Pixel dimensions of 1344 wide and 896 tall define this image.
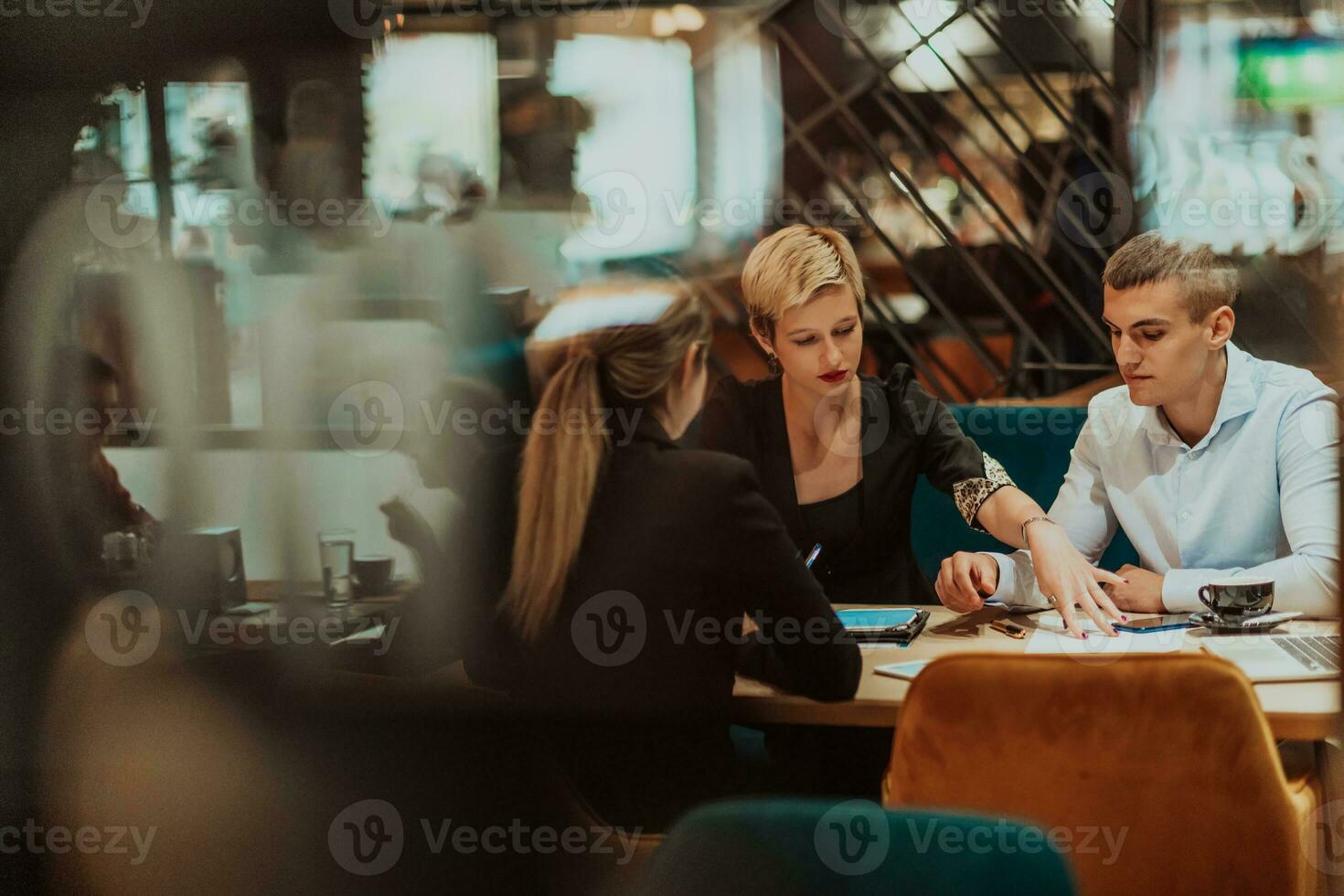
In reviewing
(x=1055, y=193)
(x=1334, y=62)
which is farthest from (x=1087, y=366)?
(x=1334, y=62)

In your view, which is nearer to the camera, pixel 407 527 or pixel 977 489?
pixel 977 489

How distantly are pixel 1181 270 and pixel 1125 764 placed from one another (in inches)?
26.0

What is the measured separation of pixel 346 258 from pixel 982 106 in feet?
3.24

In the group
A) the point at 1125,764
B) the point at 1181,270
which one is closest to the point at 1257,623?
the point at 1125,764

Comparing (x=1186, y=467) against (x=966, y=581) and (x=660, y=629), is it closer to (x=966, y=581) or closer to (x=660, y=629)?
(x=966, y=581)

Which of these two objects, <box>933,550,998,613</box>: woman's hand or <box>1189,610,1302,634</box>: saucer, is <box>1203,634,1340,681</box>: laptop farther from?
<box>933,550,998,613</box>: woman's hand

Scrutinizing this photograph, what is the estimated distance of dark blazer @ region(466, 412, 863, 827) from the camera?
1619mm

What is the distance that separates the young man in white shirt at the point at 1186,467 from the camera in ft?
4.97

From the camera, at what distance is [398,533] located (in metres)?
1.81

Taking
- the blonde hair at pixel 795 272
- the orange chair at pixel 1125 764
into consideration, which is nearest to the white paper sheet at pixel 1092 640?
the orange chair at pixel 1125 764

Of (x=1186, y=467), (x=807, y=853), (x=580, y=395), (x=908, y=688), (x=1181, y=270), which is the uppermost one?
(x=1181, y=270)

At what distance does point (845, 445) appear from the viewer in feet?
5.38

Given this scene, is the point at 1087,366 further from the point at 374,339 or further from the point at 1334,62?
the point at 374,339

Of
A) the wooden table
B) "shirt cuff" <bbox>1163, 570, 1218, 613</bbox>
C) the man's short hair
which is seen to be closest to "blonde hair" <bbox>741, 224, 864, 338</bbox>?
the man's short hair
